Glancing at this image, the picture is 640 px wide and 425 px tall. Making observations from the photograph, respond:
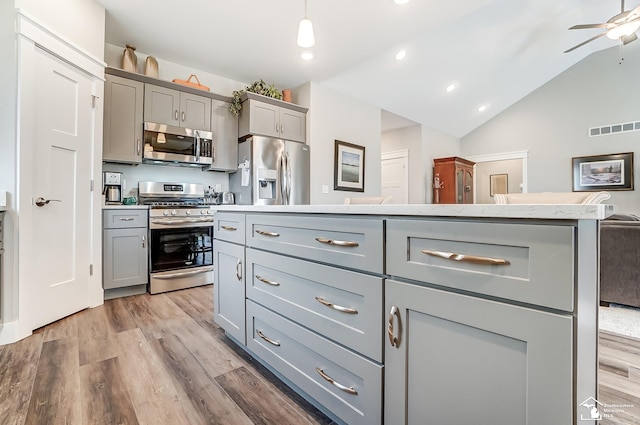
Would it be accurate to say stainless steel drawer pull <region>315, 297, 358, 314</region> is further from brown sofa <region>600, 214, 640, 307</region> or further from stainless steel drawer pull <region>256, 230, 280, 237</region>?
brown sofa <region>600, 214, 640, 307</region>

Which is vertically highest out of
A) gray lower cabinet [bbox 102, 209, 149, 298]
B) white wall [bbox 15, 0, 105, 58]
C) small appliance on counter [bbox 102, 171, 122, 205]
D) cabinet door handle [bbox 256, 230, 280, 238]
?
white wall [bbox 15, 0, 105, 58]

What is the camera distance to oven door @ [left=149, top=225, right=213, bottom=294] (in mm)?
3166

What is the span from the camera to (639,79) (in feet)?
18.6

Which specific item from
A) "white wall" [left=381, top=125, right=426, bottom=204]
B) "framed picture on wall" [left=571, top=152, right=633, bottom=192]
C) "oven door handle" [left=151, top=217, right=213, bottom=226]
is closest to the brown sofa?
"white wall" [left=381, top=125, right=426, bottom=204]

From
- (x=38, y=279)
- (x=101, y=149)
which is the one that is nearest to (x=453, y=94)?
(x=101, y=149)

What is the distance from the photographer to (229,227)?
191 centimetres

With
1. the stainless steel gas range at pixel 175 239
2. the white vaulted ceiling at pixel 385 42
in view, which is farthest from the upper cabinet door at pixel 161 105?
the stainless steel gas range at pixel 175 239

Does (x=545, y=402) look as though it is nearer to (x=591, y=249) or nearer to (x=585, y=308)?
(x=585, y=308)

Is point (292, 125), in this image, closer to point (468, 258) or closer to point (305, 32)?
point (305, 32)

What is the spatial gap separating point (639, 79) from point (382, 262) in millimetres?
7991

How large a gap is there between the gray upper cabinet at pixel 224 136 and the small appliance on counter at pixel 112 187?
1.04 meters

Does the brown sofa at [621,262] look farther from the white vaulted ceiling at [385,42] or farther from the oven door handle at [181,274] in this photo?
the oven door handle at [181,274]

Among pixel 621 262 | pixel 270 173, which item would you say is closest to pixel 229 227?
pixel 270 173

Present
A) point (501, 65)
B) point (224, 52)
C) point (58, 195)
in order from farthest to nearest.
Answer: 1. point (501, 65)
2. point (224, 52)
3. point (58, 195)
